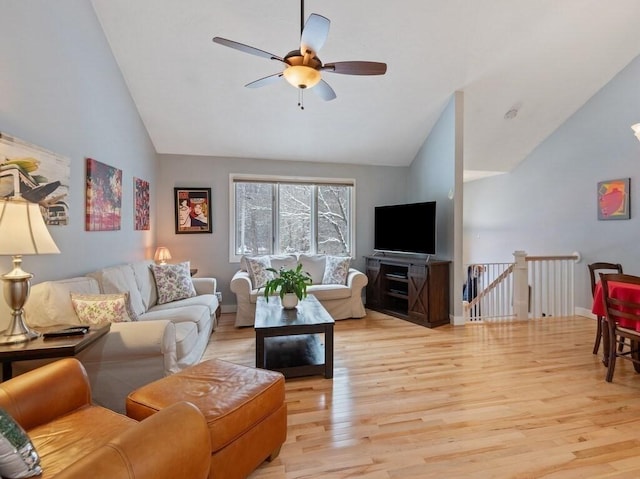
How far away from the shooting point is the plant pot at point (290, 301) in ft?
10.4

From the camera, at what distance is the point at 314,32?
210cm

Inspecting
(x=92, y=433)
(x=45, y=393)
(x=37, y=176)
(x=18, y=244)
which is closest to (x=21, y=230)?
(x=18, y=244)

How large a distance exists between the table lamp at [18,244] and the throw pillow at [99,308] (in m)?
0.36

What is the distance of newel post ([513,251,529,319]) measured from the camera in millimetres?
4453

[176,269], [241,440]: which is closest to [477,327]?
[241,440]

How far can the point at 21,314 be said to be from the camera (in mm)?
1802

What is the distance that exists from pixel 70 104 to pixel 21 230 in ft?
5.29

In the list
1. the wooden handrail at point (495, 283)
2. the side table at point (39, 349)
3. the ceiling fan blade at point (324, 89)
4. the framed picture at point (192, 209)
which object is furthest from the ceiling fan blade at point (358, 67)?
the wooden handrail at point (495, 283)

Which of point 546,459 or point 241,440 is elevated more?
point 241,440

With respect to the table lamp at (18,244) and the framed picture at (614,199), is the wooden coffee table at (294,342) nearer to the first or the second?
the table lamp at (18,244)

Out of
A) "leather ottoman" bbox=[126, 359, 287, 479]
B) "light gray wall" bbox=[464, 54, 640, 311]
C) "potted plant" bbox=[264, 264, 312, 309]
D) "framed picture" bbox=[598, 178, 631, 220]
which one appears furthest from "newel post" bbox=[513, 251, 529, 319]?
"leather ottoman" bbox=[126, 359, 287, 479]

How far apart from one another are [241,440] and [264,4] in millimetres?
3419

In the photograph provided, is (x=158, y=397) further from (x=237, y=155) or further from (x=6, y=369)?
(x=237, y=155)

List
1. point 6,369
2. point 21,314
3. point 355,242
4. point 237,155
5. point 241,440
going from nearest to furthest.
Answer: point 241,440, point 6,369, point 21,314, point 237,155, point 355,242
